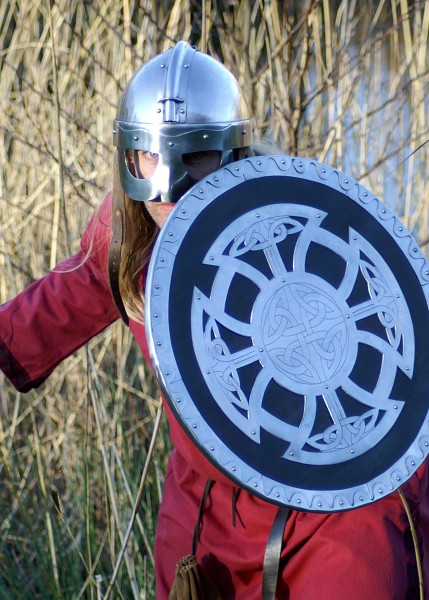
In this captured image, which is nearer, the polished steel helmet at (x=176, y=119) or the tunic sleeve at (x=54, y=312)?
the polished steel helmet at (x=176, y=119)

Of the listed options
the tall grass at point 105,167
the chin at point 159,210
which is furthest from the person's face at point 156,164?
the tall grass at point 105,167

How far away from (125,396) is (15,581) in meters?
0.64

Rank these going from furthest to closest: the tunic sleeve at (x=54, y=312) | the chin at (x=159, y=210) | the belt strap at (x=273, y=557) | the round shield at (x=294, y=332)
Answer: the tunic sleeve at (x=54, y=312)
the chin at (x=159, y=210)
the belt strap at (x=273, y=557)
the round shield at (x=294, y=332)

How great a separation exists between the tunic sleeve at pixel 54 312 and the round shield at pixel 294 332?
0.43m

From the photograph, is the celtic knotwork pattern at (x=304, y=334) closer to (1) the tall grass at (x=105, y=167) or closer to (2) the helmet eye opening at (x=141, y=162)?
(2) the helmet eye opening at (x=141, y=162)

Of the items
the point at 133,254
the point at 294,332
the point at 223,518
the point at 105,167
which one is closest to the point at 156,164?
the point at 133,254

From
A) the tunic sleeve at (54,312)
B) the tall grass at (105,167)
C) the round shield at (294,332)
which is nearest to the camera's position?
the round shield at (294,332)

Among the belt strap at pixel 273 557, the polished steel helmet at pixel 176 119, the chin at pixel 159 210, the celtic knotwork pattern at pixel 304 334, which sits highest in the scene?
the polished steel helmet at pixel 176 119

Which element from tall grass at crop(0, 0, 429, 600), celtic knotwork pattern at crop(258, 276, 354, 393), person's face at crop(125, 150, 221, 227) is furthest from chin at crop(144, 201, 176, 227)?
tall grass at crop(0, 0, 429, 600)

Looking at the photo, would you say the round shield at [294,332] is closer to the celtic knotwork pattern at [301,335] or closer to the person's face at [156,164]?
the celtic knotwork pattern at [301,335]

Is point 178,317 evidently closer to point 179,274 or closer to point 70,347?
point 179,274

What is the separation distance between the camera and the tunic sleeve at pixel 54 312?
1.75 metres

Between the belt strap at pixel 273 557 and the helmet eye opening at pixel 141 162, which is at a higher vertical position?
the helmet eye opening at pixel 141 162

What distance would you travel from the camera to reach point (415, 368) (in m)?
1.42
